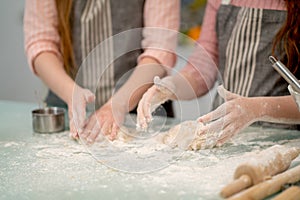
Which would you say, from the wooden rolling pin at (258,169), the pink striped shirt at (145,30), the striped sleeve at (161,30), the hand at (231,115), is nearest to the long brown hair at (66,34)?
the pink striped shirt at (145,30)

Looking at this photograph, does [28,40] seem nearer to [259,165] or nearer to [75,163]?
[75,163]

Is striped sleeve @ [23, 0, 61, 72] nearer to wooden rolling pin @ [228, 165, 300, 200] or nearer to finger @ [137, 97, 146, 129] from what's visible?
finger @ [137, 97, 146, 129]

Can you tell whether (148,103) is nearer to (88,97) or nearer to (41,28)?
(88,97)

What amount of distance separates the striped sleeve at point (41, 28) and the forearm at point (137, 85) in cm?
34

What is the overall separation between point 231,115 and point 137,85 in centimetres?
24

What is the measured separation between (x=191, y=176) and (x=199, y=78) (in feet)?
1.22

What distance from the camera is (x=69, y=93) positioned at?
4.52ft

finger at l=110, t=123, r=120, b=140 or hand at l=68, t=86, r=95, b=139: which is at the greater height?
hand at l=68, t=86, r=95, b=139

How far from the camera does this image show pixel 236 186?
33.7 inches

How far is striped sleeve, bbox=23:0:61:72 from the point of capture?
150 cm

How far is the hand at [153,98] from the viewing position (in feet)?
3.85

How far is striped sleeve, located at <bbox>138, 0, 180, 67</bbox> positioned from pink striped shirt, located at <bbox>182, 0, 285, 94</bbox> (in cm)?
6

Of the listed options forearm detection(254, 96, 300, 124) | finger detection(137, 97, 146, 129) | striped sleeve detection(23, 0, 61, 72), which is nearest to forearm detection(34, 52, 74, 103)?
striped sleeve detection(23, 0, 61, 72)

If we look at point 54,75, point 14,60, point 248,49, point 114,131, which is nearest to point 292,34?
point 248,49
